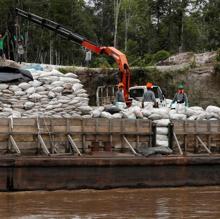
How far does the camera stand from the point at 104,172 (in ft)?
36.3

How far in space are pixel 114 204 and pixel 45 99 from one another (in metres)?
4.03

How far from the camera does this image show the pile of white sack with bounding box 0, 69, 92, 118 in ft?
42.2

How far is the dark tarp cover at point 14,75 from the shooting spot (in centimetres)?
1341

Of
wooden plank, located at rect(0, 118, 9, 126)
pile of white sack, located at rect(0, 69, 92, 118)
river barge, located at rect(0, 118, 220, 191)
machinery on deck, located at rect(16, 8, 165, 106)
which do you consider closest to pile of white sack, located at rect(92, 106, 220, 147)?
river barge, located at rect(0, 118, 220, 191)

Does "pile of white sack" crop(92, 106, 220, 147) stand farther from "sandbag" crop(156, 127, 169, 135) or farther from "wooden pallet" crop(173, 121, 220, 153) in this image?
"wooden pallet" crop(173, 121, 220, 153)

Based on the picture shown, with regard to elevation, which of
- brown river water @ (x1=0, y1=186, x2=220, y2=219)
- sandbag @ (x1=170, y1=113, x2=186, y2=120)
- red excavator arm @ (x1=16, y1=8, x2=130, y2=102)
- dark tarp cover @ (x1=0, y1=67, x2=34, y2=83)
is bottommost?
brown river water @ (x1=0, y1=186, x2=220, y2=219)

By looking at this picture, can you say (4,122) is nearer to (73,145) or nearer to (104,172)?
(73,145)

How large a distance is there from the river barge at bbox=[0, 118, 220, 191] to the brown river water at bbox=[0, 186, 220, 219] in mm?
253

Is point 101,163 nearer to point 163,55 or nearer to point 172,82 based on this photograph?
point 172,82

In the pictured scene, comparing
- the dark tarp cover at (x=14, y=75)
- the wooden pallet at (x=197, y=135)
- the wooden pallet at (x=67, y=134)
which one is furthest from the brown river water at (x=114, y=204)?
the dark tarp cover at (x=14, y=75)

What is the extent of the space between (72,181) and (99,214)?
80.8 inches

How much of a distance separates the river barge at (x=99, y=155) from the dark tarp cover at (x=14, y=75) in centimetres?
175

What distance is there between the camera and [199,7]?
129 ft

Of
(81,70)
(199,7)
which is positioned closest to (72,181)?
(81,70)
